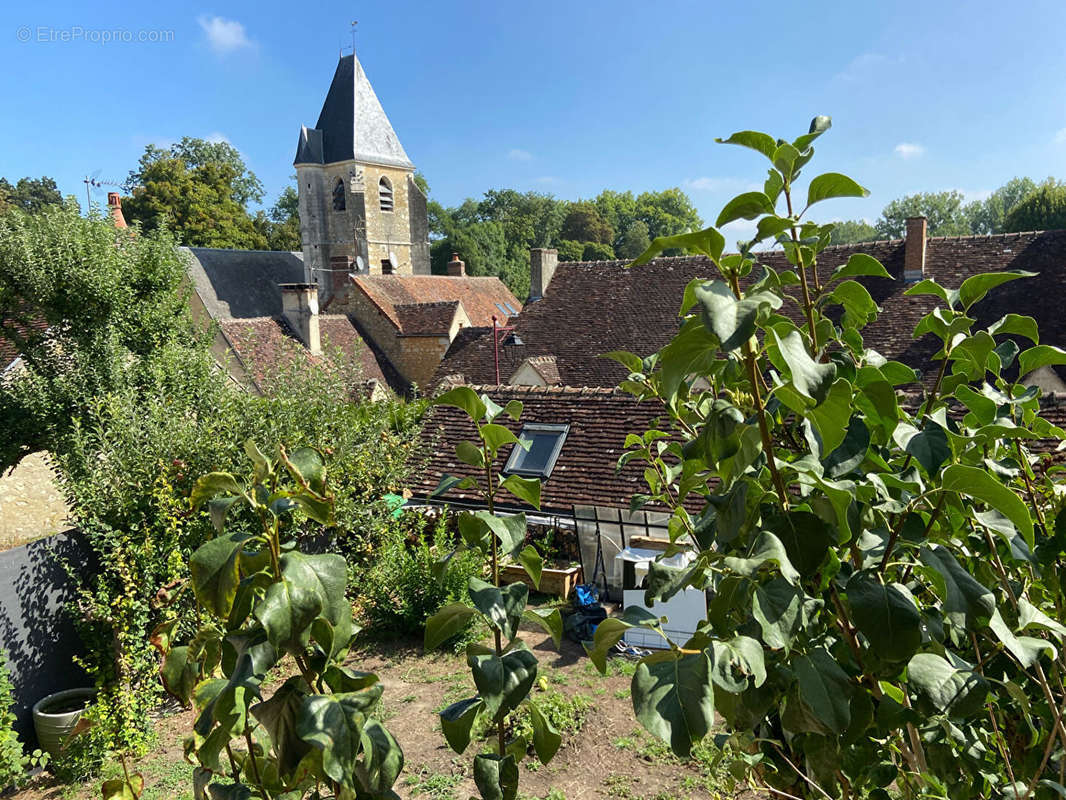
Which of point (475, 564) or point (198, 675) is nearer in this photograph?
point (198, 675)

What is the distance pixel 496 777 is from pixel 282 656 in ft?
1.13

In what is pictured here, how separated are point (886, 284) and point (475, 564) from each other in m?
10.5

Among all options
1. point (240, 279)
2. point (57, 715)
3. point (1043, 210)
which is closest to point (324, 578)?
point (57, 715)

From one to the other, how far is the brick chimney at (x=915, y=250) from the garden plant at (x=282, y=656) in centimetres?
1583

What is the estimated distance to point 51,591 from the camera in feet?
21.5

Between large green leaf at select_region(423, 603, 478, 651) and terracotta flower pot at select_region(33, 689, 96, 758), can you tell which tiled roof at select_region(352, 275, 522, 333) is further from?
large green leaf at select_region(423, 603, 478, 651)

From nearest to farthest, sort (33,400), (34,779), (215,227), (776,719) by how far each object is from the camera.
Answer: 1. (776,719)
2. (34,779)
3. (33,400)
4. (215,227)

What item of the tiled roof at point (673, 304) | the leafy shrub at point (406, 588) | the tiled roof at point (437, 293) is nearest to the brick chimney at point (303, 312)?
the tiled roof at point (437, 293)

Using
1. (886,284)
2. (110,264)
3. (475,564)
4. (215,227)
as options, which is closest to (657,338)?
(886,284)

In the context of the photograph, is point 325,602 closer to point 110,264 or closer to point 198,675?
point 198,675

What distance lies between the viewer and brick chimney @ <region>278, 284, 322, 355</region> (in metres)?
20.0

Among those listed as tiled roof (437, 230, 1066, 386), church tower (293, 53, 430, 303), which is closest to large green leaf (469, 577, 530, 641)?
tiled roof (437, 230, 1066, 386)

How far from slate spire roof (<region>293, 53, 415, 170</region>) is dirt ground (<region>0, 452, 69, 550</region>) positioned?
866 inches

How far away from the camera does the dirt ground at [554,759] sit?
5270 mm
